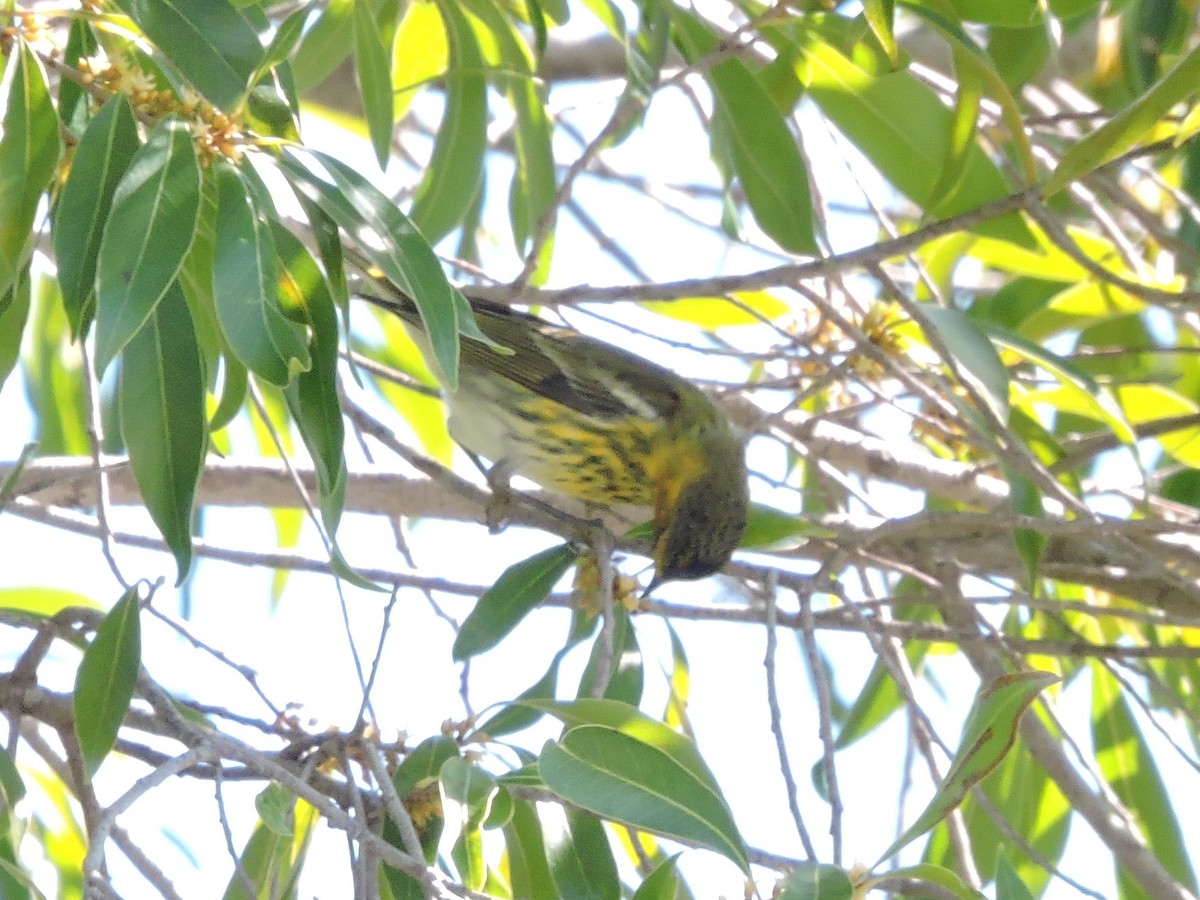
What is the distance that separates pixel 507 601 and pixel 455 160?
133 centimetres

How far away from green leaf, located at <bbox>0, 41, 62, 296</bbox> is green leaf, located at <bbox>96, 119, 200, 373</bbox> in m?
0.27

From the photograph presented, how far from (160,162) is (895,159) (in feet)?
6.80

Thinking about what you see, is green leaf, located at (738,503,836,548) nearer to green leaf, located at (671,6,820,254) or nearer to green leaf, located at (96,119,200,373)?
green leaf, located at (671,6,820,254)

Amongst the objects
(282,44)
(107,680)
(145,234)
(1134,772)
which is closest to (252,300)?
(145,234)

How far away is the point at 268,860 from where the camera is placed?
308 centimetres

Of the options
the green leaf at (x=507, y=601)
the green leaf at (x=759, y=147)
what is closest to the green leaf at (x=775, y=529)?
the green leaf at (x=507, y=601)

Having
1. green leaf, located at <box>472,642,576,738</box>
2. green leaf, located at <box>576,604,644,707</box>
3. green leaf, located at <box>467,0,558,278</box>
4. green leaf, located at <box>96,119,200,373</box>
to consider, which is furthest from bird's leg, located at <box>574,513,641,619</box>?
green leaf, located at <box>96,119,200,373</box>

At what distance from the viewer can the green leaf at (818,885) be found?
189cm

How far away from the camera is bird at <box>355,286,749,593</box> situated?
14.5 feet

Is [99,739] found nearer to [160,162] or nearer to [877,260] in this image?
[160,162]

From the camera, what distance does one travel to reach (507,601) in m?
3.28

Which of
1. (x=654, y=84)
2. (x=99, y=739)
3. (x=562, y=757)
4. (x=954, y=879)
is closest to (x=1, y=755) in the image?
(x=99, y=739)

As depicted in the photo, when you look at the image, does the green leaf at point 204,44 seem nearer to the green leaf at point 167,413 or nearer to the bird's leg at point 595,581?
the green leaf at point 167,413

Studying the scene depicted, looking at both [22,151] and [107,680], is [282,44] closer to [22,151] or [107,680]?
[22,151]
